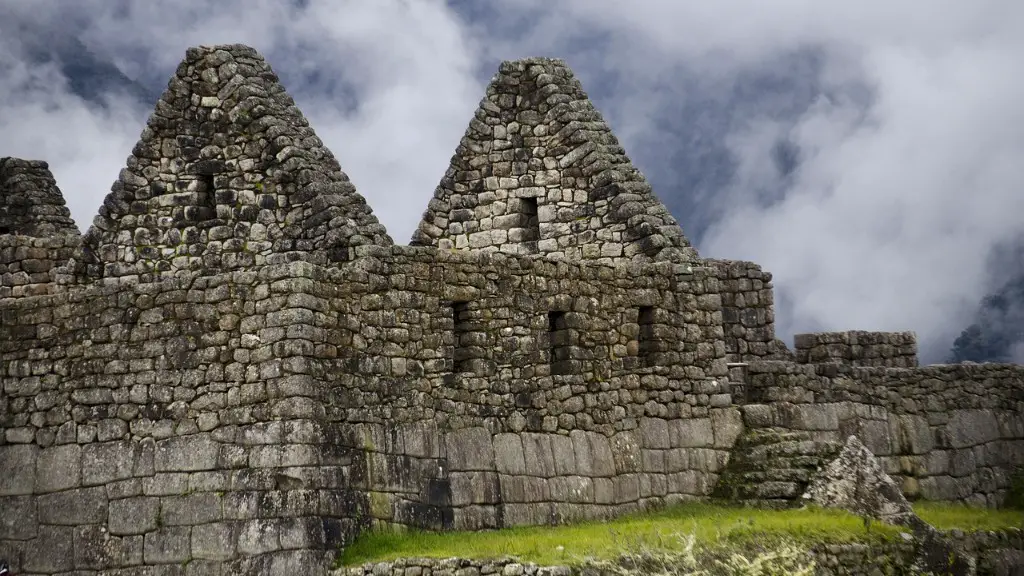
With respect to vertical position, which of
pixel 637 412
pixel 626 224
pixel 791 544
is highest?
pixel 626 224

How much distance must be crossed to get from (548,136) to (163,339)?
8.07m

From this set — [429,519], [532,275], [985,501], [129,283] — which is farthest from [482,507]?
[985,501]

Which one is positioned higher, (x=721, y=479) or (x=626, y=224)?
(x=626, y=224)

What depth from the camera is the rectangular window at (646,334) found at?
29344 millimetres

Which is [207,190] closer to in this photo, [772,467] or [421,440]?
[421,440]

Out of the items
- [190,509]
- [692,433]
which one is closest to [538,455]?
[692,433]

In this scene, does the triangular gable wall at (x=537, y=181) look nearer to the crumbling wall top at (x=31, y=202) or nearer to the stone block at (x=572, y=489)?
the stone block at (x=572, y=489)

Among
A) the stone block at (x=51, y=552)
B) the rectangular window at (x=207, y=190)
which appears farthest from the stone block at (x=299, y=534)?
the rectangular window at (x=207, y=190)

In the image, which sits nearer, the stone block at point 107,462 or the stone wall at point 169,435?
the stone wall at point 169,435

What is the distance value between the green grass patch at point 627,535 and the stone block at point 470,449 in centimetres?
87

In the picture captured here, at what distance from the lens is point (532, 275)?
2788 cm

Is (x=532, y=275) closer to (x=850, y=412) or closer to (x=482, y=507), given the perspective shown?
(x=482, y=507)

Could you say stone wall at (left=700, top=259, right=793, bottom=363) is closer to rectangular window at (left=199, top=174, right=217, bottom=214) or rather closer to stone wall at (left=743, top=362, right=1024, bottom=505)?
stone wall at (left=743, top=362, right=1024, bottom=505)

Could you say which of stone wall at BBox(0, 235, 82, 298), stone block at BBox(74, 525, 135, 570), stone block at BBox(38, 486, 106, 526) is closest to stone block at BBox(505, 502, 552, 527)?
stone block at BBox(74, 525, 135, 570)
